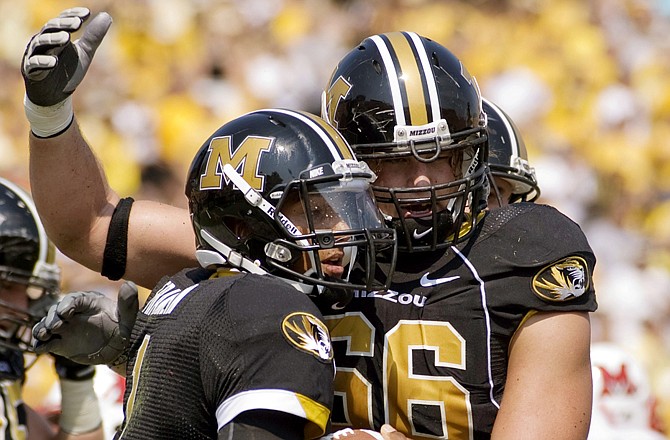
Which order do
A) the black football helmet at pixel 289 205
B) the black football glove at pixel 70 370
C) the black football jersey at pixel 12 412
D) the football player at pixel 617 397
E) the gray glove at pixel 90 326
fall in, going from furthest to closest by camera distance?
1. the football player at pixel 617 397
2. the black football glove at pixel 70 370
3. the black football jersey at pixel 12 412
4. the gray glove at pixel 90 326
5. the black football helmet at pixel 289 205

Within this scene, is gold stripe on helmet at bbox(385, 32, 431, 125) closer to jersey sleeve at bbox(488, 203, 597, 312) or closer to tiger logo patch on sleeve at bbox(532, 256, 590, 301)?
jersey sleeve at bbox(488, 203, 597, 312)

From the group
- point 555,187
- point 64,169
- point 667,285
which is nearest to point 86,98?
point 555,187

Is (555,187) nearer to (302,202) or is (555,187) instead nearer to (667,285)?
(667,285)

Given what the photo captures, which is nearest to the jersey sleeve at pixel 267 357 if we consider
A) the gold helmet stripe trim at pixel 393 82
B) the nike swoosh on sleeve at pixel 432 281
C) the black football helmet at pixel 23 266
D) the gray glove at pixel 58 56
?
the nike swoosh on sleeve at pixel 432 281

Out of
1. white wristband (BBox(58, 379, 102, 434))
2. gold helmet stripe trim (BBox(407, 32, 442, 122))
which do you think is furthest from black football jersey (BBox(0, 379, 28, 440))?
gold helmet stripe trim (BBox(407, 32, 442, 122))

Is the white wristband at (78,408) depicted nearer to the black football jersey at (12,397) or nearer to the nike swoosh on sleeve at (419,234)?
the black football jersey at (12,397)

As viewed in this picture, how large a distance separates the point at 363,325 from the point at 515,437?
1.41ft

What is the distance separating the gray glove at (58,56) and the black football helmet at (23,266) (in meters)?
1.17

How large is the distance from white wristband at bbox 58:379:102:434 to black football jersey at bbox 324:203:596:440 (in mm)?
1780

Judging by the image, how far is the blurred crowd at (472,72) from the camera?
26.9 feet

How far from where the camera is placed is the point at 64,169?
2.88 m

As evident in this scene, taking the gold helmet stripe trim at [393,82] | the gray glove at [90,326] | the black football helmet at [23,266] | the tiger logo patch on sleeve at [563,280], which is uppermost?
the gold helmet stripe trim at [393,82]

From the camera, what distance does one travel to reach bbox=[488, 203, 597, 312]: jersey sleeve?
7.87 ft

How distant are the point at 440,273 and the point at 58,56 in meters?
1.05
